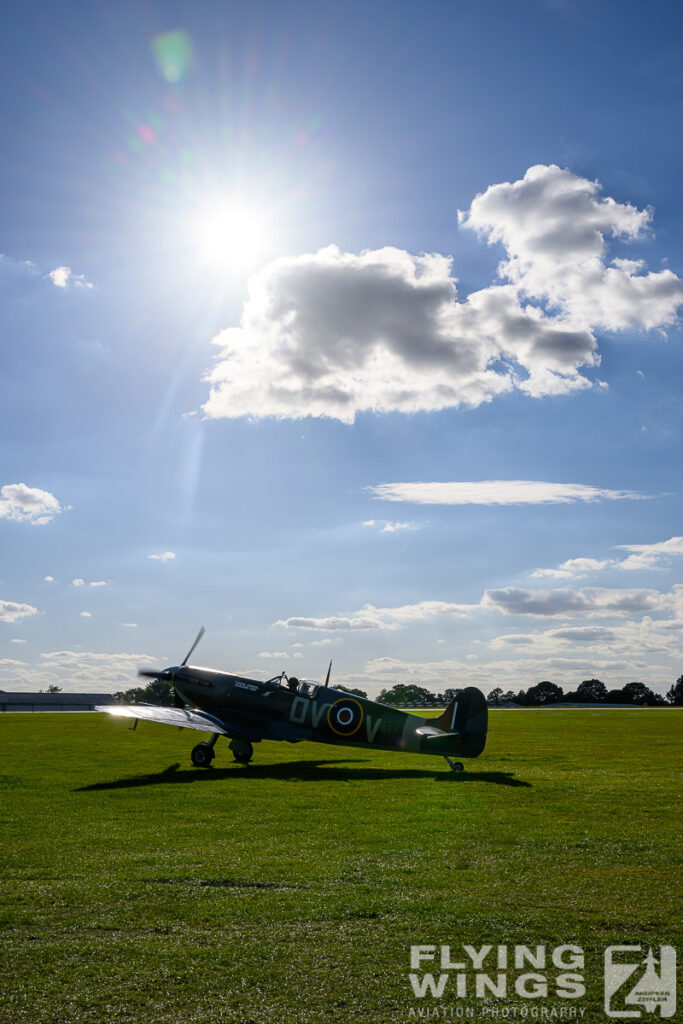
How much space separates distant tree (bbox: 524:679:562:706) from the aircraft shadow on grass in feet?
451

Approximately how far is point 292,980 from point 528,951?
1.78 m

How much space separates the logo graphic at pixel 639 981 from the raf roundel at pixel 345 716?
1329cm

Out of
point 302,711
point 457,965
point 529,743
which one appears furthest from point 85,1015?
point 529,743

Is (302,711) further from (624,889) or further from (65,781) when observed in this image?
(624,889)

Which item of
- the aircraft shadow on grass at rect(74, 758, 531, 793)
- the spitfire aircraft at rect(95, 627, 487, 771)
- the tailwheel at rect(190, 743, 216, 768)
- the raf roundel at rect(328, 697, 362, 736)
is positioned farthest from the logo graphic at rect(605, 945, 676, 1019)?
the tailwheel at rect(190, 743, 216, 768)

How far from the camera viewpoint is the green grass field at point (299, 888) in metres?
4.70

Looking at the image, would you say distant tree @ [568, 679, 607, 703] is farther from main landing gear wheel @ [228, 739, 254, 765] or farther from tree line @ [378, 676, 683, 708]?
main landing gear wheel @ [228, 739, 254, 765]

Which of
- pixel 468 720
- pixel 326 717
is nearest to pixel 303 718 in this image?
pixel 326 717

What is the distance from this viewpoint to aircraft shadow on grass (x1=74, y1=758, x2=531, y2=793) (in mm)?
14648

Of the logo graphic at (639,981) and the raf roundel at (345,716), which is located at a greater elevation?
the raf roundel at (345,716)

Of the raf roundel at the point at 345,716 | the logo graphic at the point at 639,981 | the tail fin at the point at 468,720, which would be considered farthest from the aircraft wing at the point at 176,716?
the logo graphic at the point at 639,981

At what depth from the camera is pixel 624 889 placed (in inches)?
270

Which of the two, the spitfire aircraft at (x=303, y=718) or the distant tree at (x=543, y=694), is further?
the distant tree at (x=543, y=694)

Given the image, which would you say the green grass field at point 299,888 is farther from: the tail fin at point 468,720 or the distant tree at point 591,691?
the distant tree at point 591,691
